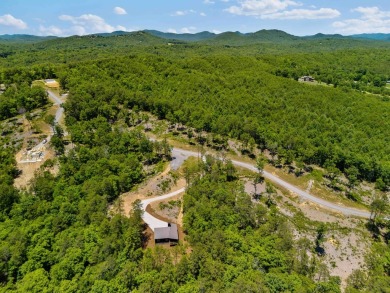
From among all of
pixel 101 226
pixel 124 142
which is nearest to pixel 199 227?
pixel 101 226

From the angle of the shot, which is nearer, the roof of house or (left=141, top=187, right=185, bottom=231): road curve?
the roof of house

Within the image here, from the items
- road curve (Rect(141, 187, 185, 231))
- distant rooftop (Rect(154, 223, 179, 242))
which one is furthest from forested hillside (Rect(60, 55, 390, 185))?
distant rooftop (Rect(154, 223, 179, 242))

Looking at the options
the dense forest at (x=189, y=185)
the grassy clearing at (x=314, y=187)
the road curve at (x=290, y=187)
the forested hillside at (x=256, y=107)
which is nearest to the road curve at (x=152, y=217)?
the dense forest at (x=189, y=185)

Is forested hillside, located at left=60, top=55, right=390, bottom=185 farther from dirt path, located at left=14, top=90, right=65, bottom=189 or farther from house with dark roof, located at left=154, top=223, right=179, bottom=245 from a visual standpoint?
house with dark roof, located at left=154, top=223, right=179, bottom=245

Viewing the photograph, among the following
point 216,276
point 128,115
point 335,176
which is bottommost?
point 335,176

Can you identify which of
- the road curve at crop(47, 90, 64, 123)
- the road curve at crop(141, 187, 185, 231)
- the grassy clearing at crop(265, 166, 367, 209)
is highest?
the road curve at crop(47, 90, 64, 123)

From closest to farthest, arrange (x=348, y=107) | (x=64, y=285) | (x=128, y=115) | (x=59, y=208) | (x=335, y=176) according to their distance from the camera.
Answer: (x=64, y=285) → (x=59, y=208) → (x=335, y=176) → (x=128, y=115) → (x=348, y=107)

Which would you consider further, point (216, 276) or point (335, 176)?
point (335, 176)

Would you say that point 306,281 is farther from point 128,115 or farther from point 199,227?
point 128,115
